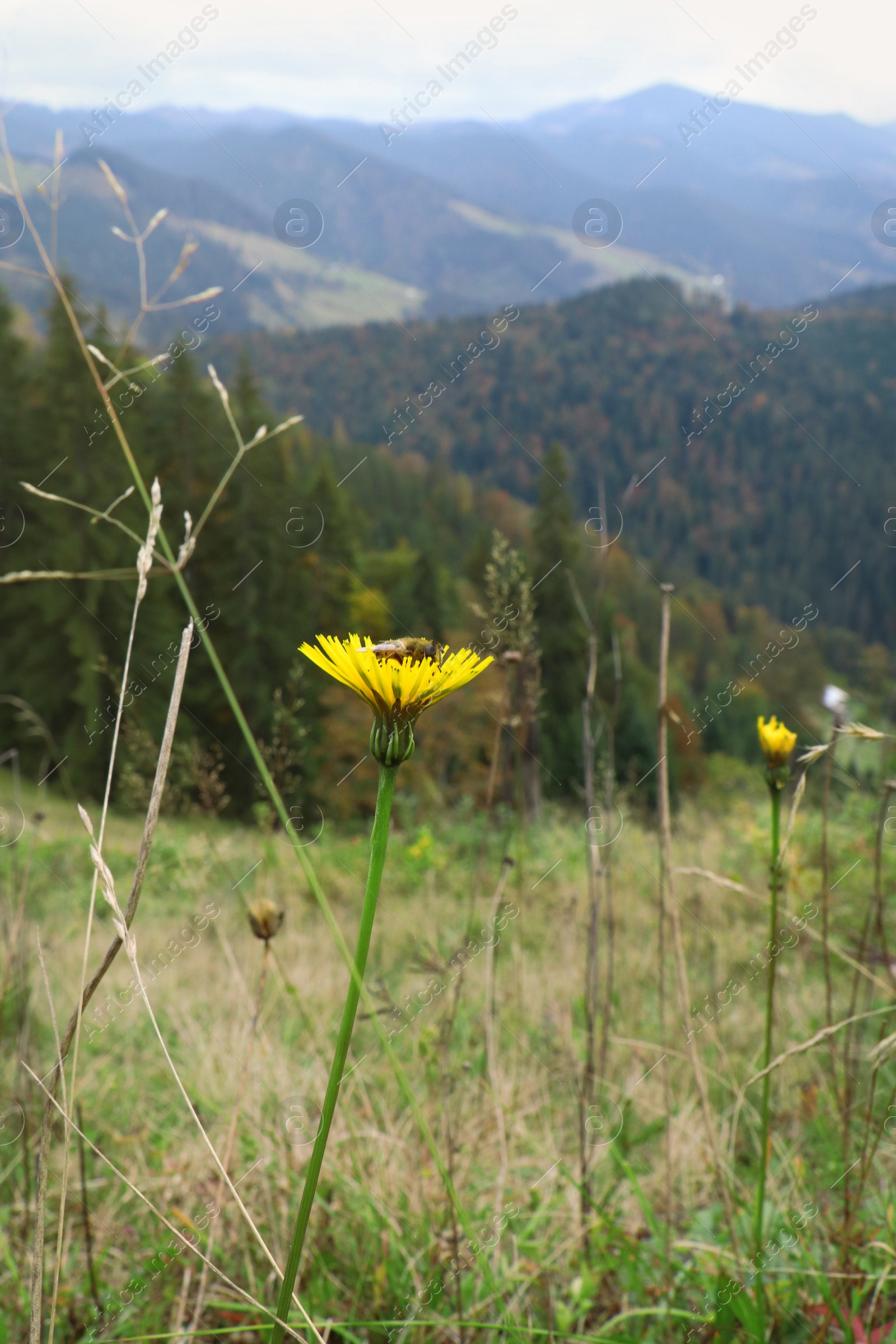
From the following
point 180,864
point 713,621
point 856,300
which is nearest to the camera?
point 180,864

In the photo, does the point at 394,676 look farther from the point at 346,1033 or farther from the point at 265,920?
the point at 265,920

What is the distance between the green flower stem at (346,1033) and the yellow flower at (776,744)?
0.65 meters

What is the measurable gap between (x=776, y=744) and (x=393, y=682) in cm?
67

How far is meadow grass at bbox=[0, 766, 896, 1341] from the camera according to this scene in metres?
1.35

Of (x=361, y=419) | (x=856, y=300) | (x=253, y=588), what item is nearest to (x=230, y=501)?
(x=253, y=588)

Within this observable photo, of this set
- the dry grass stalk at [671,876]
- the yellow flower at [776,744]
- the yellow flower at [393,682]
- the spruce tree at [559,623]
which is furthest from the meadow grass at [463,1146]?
the spruce tree at [559,623]

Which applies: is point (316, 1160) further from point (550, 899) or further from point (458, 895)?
point (458, 895)

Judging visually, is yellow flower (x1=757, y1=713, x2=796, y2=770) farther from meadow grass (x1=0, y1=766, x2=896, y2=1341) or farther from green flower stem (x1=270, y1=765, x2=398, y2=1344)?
green flower stem (x1=270, y1=765, x2=398, y2=1344)

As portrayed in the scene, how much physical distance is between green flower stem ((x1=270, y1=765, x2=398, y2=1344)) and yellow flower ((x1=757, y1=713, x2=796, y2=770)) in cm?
65

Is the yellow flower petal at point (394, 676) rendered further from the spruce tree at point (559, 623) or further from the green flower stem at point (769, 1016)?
the spruce tree at point (559, 623)

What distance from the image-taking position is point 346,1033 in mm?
527

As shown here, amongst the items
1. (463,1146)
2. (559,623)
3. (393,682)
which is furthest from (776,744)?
(559,623)

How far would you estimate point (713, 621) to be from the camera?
72000mm

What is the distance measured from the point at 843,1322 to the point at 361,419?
348ft
